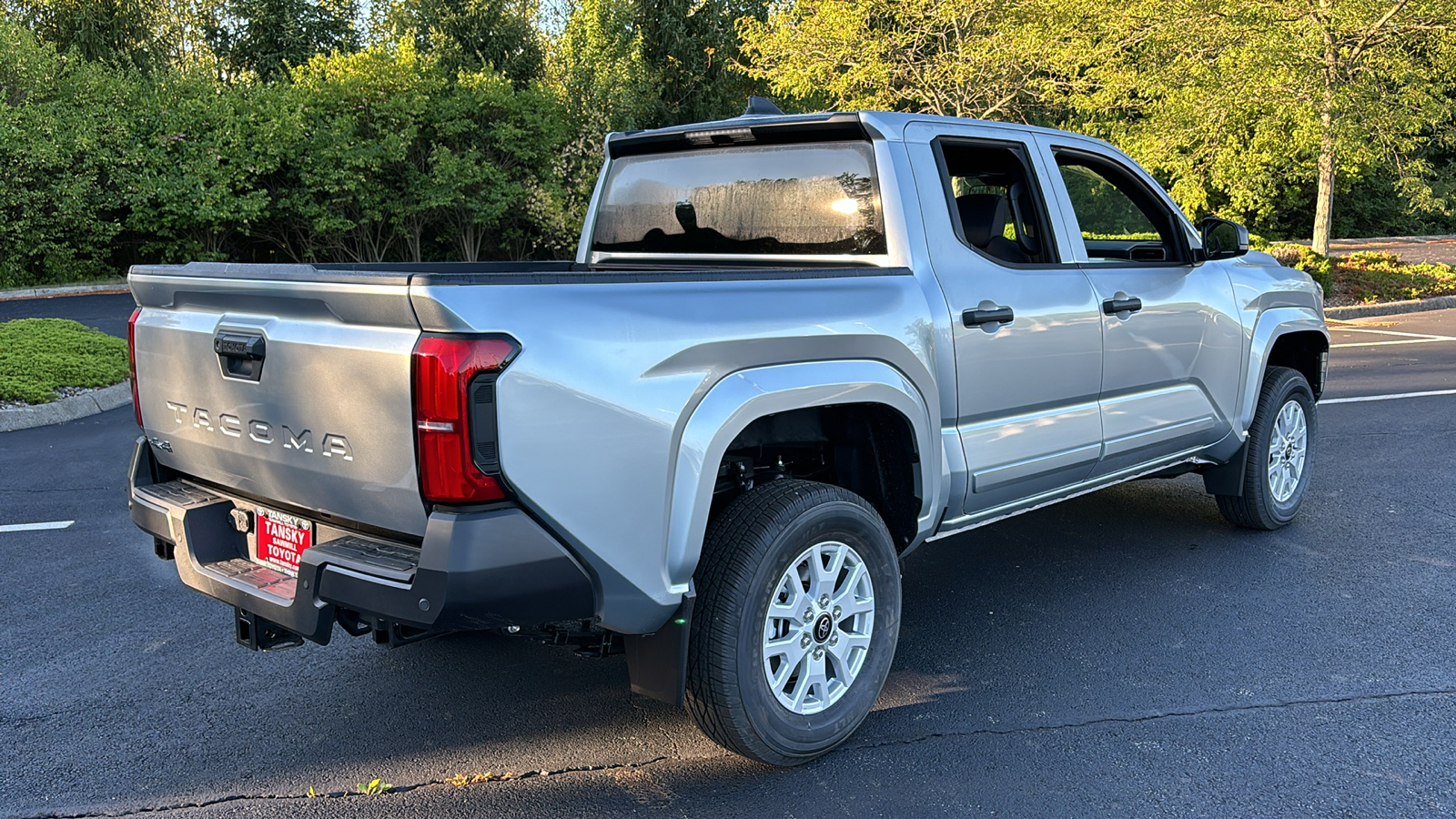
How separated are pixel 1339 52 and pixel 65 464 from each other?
63.1 ft

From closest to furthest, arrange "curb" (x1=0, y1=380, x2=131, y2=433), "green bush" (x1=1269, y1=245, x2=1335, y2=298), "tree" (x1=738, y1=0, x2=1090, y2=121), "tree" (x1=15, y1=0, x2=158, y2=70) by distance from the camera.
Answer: "curb" (x1=0, y1=380, x2=131, y2=433), "green bush" (x1=1269, y1=245, x2=1335, y2=298), "tree" (x1=738, y1=0, x2=1090, y2=121), "tree" (x1=15, y1=0, x2=158, y2=70)

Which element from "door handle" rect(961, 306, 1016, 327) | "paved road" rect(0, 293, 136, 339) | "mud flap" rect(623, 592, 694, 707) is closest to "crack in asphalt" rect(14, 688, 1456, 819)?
"mud flap" rect(623, 592, 694, 707)

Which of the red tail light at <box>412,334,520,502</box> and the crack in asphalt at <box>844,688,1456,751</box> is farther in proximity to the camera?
the crack in asphalt at <box>844,688,1456,751</box>

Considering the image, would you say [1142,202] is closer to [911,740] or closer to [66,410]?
[911,740]

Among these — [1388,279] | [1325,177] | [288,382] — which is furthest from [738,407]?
[1325,177]

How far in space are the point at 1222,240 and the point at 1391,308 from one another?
579 inches

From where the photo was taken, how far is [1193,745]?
11.0 feet

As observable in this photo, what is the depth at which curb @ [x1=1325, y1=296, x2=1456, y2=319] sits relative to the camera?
54.7ft

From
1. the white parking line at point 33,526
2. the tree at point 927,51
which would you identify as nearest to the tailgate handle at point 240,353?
the white parking line at point 33,526

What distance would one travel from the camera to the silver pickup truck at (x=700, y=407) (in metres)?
2.60

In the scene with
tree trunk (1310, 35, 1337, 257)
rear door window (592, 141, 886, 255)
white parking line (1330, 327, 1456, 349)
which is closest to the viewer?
rear door window (592, 141, 886, 255)

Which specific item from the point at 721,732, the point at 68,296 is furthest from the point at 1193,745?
the point at 68,296

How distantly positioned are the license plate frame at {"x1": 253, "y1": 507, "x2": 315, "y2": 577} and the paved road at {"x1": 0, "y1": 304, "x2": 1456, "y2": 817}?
0.66 meters

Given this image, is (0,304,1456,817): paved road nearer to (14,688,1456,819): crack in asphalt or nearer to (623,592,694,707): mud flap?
(14,688,1456,819): crack in asphalt
